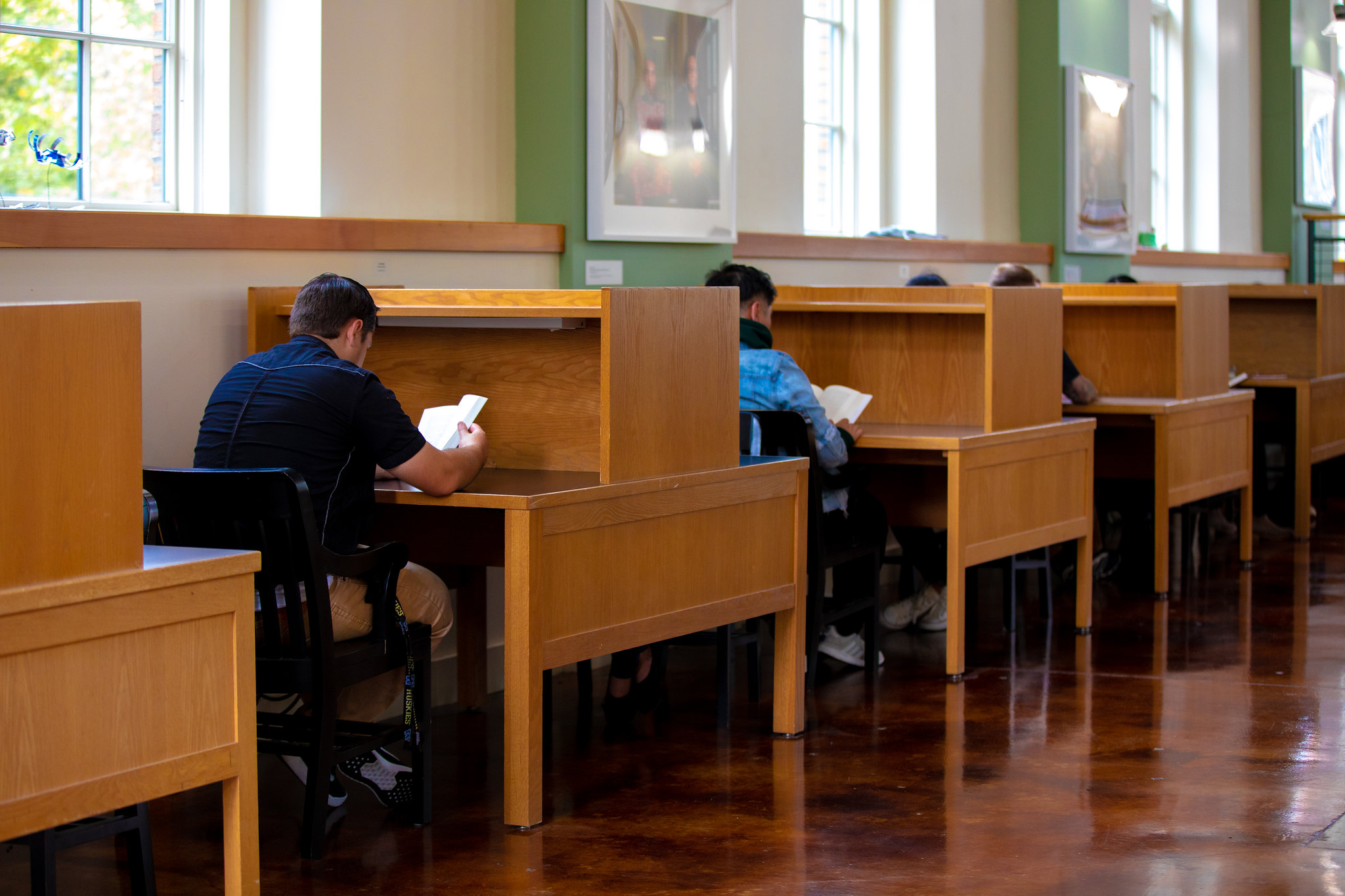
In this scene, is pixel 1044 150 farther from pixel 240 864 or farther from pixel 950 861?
pixel 240 864

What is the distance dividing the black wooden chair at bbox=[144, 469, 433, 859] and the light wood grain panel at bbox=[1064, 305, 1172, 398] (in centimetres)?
388

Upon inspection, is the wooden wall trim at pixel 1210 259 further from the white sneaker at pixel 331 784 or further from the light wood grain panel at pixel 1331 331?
the white sneaker at pixel 331 784

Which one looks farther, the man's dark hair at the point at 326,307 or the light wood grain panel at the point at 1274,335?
the light wood grain panel at the point at 1274,335

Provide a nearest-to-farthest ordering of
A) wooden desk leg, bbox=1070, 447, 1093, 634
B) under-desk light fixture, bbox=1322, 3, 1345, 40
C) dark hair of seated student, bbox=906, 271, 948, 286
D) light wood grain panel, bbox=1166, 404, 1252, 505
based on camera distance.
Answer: wooden desk leg, bbox=1070, 447, 1093, 634 < dark hair of seated student, bbox=906, 271, 948, 286 < light wood grain panel, bbox=1166, 404, 1252, 505 < under-desk light fixture, bbox=1322, 3, 1345, 40

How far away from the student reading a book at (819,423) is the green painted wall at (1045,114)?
343 centimetres

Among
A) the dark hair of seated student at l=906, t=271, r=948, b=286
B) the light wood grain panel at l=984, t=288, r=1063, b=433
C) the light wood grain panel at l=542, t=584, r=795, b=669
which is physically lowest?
the light wood grain panel at l=542, t=584, r=795, b=669

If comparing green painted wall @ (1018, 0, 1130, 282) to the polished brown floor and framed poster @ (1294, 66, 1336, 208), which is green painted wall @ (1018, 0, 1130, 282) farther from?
framed poster @ (1294, 66, 1336, 208)

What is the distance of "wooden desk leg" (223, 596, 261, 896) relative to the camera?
2424mm

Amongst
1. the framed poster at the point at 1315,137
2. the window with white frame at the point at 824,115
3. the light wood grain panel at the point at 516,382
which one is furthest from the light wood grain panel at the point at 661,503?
the framed poster at the point at 1315,137

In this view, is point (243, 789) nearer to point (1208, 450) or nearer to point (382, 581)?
point (382, 581)

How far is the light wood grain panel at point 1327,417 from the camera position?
724cm

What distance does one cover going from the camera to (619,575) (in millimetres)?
3432

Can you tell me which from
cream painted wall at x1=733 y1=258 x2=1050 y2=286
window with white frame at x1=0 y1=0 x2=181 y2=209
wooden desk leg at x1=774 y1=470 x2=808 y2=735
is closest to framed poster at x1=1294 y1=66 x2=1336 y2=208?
cream painted wall at x1=733 y1=258 x2=1050 y2=286

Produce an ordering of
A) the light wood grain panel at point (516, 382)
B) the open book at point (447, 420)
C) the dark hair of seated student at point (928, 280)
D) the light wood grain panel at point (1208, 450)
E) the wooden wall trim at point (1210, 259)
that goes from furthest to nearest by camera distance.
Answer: the wooden wall trim at point (1210, 259), the light wood grain panel at point (1208, 450), the dark hair of seated student at point (928, 280), the light wood grain panel at point (516, 382), the open book at point (447, 420)
